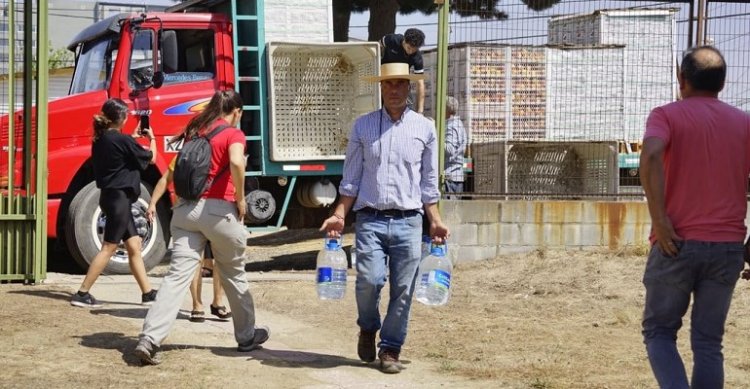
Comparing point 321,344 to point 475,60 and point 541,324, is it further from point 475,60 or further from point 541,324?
point 475,60

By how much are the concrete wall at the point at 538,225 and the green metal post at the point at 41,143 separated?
436 centimetres

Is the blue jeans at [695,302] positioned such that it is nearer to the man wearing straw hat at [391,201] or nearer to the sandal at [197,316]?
the man wearing straw hat at [391,201]

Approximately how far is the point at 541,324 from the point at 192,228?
3.38 meters

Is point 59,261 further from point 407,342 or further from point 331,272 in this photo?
point 331,272

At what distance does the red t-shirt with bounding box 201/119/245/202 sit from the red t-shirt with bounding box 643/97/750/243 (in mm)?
3038

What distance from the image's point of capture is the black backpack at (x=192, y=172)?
755 cm

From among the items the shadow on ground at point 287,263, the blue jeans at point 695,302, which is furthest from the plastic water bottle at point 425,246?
the shadow on ground at point 287,263

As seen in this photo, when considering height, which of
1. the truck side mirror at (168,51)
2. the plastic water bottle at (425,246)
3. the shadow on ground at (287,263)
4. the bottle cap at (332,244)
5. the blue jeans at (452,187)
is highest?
the truck side mirror at (168,51)

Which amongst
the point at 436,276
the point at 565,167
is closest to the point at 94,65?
the point at 565,167

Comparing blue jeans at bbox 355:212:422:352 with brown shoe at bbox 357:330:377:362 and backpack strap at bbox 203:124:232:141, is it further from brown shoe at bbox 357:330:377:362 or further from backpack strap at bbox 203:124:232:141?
backpack strap at bbox 203:124:232:141

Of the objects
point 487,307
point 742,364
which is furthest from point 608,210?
point 742,364

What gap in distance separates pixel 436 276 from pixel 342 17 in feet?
50.6

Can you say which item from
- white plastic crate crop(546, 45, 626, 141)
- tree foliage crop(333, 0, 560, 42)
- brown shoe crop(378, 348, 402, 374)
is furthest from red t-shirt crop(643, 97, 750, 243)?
tree foliage crop(333, 0, 560, 42)

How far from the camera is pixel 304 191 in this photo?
1386cm
